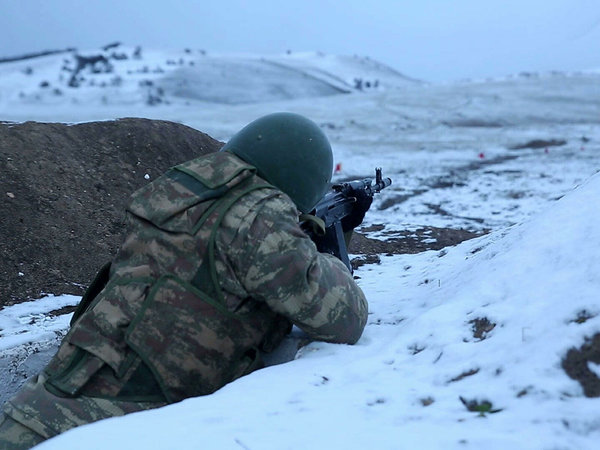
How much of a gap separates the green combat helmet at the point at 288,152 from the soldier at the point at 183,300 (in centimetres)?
11

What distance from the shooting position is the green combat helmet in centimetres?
268

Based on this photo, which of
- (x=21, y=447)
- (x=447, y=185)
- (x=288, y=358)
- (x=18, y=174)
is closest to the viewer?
(x=21, y=447)

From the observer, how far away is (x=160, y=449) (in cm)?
179

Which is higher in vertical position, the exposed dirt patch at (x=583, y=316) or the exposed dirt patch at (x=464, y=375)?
the exposed dirt patch at (x=583, y=316)

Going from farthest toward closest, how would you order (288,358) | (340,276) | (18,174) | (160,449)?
(18,174)
(288,358)
(340,276)
(160,449)

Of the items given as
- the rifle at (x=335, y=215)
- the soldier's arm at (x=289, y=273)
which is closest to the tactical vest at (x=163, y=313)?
the soldier's arm at (x=289, y=273)

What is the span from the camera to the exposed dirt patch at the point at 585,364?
1.98m

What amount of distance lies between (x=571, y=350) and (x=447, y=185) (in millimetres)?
10831

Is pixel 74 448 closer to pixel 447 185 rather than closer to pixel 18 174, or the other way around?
pixel 18 174

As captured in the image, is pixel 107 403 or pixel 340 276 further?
pixel 340 276

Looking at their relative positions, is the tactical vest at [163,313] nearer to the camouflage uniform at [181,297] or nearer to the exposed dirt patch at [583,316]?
the camouflage uniform at [181,297]

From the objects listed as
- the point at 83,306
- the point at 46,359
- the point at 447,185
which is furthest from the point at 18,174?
the point at 447,185

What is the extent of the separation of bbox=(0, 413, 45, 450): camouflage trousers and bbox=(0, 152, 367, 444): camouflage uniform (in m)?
0.03

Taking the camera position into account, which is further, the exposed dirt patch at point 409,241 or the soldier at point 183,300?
the exposed dirt patch at point 409,241
